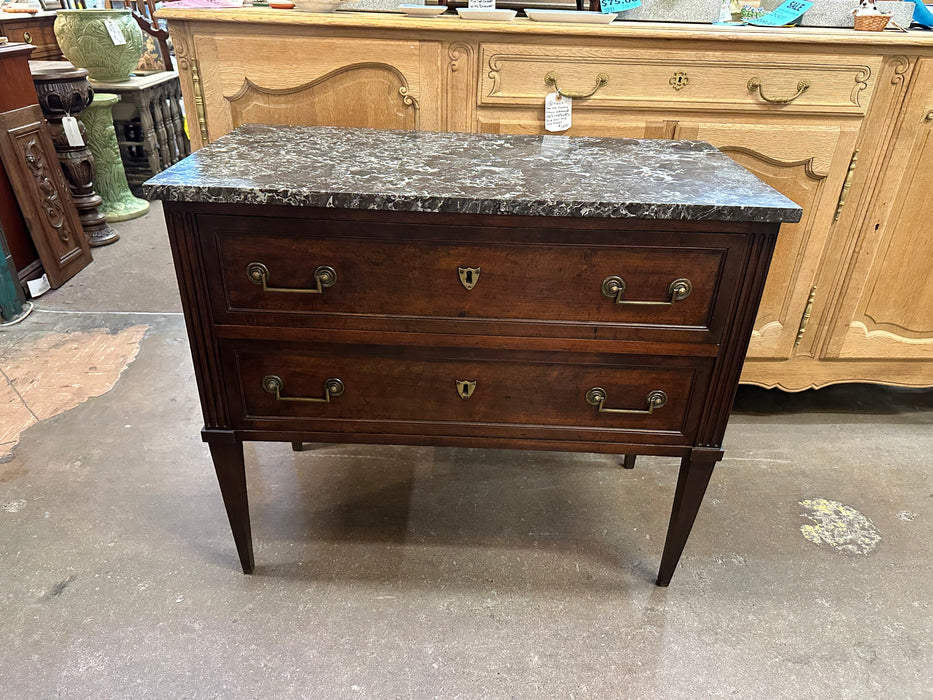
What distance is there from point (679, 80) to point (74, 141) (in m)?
2.85

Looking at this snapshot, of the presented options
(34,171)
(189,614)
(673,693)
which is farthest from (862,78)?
(34,171)

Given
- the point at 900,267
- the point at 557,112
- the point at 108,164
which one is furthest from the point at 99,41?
the point at 900,267

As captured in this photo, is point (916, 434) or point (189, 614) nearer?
point (189, 614)

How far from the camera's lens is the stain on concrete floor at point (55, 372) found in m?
1.97

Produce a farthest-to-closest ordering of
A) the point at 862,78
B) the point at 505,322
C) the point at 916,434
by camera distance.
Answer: the point at 916,434 < the point at 862,78 < the point at 505,322

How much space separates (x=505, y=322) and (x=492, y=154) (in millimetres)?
428

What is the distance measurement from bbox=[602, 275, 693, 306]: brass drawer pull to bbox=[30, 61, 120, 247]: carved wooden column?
294cm

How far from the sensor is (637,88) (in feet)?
5.45

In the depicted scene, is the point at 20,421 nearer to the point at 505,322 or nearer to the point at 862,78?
the point at 505,322

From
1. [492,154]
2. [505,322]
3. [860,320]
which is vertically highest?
[492,154]

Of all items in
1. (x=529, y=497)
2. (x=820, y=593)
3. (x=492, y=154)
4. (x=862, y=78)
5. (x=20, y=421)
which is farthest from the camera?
(x=20, y=421)

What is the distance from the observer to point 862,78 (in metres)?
1.63

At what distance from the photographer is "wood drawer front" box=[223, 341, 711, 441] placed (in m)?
1.18

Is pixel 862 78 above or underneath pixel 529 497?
above
